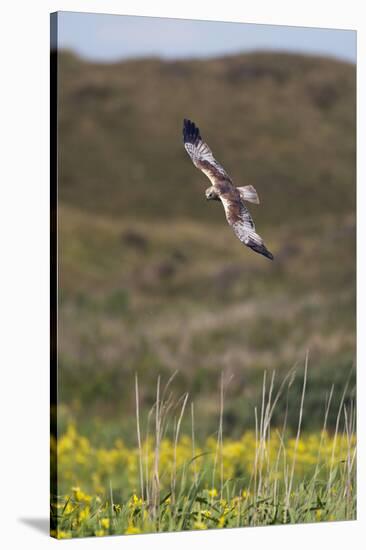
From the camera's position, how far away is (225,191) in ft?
24.1

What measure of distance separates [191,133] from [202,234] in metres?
2.16

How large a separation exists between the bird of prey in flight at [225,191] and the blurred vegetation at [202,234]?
0.36 ft

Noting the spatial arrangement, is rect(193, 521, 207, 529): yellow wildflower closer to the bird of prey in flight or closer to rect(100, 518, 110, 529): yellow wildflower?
rect(100, 518, 110, 529): yellow wildflower

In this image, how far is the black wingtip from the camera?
7301mm

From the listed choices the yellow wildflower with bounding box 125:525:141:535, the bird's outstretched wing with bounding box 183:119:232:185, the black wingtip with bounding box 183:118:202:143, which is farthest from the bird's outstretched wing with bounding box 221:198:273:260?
the yellow wildflower with bounding box 125:525:141:535

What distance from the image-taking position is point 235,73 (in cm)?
827

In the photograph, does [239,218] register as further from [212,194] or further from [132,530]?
[132,530]

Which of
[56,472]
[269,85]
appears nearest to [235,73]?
[269,85]

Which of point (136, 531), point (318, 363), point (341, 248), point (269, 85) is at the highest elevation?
point (269, 85)

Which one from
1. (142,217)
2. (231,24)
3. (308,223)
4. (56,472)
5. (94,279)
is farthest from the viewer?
(94,279)

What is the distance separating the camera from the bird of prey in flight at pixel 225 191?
24.0 feet


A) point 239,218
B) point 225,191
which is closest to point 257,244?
Answer: point 239,218

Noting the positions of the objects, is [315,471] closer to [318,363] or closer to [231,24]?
[318,363]

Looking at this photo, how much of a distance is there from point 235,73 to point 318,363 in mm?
1789
